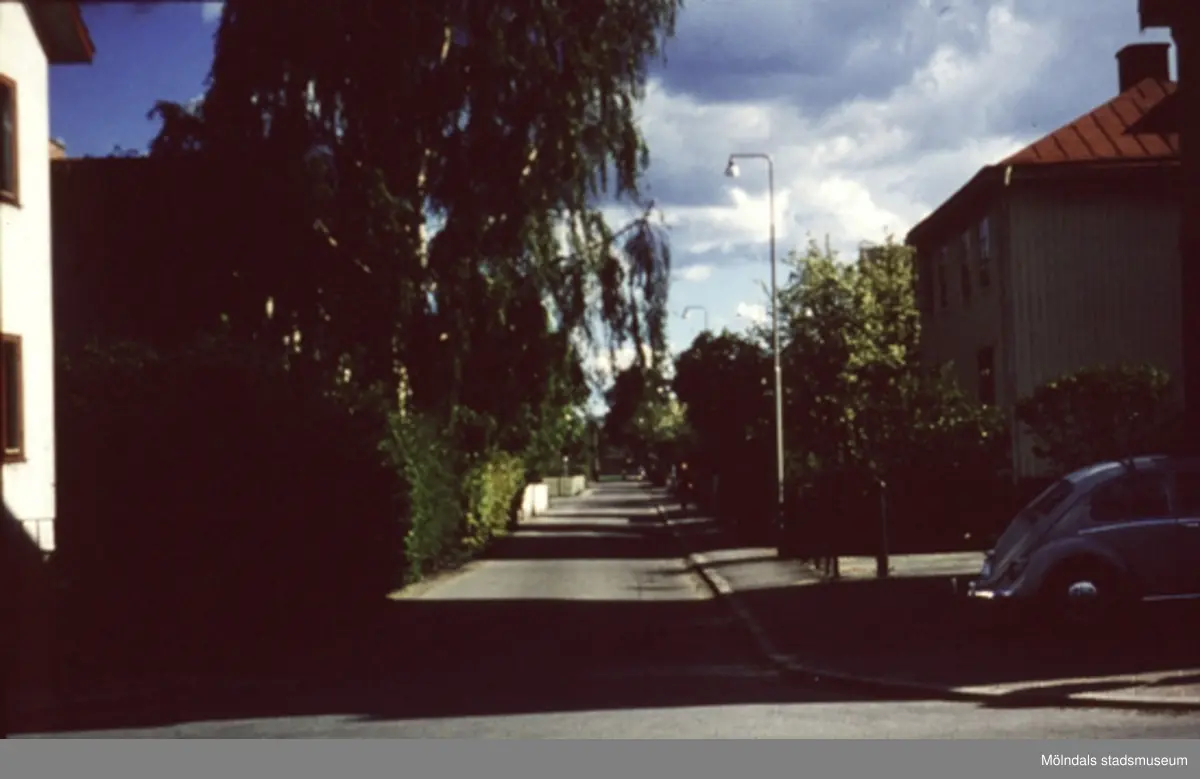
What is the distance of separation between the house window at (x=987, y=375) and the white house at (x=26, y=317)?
45.4 ft

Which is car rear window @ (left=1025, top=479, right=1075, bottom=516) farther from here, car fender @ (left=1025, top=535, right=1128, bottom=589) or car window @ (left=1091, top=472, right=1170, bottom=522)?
car fender @ (left=1025, top=535, right=1128, bottom=589)

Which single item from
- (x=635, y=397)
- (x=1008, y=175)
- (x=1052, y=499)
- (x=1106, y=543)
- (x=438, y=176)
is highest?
(x=438, y=176)

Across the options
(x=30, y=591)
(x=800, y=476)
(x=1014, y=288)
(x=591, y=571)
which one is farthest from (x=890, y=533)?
(x=30, y=591)

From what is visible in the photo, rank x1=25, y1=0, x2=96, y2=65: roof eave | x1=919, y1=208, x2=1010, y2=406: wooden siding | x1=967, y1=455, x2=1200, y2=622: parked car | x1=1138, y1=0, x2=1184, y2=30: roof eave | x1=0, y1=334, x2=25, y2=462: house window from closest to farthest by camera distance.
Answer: x1=25, y1=0, x2=96, y2=65: roof eave
x1=1138, y1=0, x2=1184, y2=30: roof eave
x1=0, y1=334, x2=25, y2=462: house window
x1=967, y1=455, x2=1200, y2=622: parked car
x1=919, y1=208, x2=1010, y2=406: wooden siding

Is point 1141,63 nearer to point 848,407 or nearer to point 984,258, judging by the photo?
point 984,258

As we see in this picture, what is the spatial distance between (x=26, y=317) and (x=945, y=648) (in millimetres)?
7954

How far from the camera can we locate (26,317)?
13469 mm

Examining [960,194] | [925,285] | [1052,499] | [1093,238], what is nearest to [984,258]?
[925,285]

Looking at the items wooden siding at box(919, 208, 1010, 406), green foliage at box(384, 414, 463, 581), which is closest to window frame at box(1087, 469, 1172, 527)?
wooden siding at box(919, 208, 1010, 406)

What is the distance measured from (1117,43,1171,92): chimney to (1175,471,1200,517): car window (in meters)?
3.24

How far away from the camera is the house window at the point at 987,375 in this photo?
2394cm

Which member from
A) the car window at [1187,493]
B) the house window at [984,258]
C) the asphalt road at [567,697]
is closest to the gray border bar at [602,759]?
the asphalt road at [567,697]

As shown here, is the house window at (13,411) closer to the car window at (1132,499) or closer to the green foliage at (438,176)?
the green foliage at (438,176)

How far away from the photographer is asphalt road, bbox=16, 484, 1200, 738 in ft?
32.2
